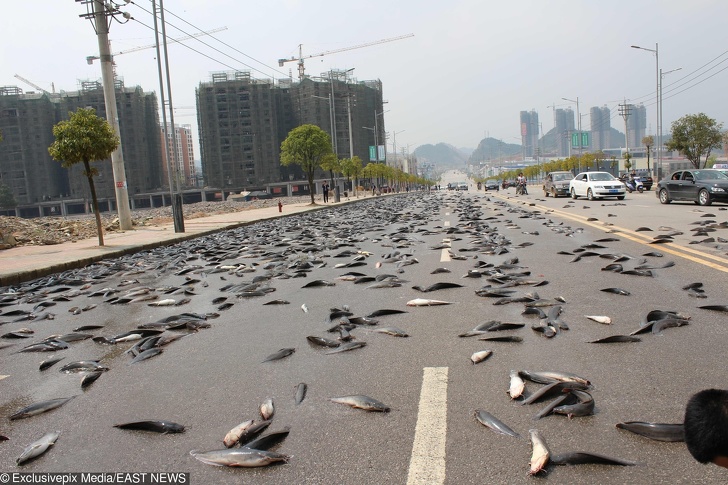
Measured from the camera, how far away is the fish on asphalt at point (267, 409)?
3814 millimetres

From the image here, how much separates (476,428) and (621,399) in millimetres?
→ 1052

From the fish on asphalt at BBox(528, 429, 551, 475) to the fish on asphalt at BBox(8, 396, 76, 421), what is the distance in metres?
3.31

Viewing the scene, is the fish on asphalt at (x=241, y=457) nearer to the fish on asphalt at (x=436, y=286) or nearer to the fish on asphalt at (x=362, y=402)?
the fish on asphalt at (x=362, y=402)

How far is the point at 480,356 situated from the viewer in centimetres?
482

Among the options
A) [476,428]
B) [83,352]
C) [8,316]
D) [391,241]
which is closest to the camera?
[476,428]

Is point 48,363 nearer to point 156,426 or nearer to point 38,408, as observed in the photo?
point 38,408

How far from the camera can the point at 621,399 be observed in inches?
150

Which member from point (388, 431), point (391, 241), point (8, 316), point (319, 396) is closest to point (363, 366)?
point (319, 396)

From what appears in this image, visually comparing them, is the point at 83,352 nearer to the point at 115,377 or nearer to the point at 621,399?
the point at 115,377

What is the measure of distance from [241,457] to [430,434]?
1.07 m

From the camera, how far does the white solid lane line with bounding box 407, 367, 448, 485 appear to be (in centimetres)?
298

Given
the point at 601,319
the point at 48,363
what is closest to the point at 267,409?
the point at 48,363

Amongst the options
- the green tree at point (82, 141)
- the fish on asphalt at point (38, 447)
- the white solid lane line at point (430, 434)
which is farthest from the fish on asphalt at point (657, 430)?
the green tree at point (82, 141)

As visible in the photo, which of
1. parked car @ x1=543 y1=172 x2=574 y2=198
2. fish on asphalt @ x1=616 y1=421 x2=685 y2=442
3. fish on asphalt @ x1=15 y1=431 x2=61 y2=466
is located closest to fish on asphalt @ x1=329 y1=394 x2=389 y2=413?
fish on asphalt @ x1=616 y1=421 x2=685 y2=442
